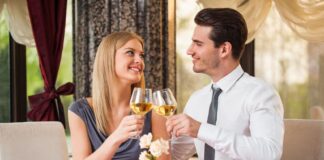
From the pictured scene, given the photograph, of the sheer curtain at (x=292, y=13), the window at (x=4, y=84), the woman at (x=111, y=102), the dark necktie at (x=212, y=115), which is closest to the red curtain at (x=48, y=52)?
the window at (x=4, y=84)

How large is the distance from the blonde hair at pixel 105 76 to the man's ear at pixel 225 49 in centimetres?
57

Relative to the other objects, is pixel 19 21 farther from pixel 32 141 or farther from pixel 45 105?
pixel 32 141

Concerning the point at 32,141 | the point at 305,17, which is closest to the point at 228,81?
the point at 32,141

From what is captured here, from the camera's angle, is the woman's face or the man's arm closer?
the man's arm

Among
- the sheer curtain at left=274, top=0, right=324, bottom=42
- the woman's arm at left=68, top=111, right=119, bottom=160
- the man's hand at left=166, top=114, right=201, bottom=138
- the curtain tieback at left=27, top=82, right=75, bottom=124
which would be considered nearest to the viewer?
the man's hand at left=166, top=114, right=201, bottom=138

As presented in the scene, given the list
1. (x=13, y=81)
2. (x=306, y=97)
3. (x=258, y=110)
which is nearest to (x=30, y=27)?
(x=13, y=81)

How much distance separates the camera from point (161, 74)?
15.3ft

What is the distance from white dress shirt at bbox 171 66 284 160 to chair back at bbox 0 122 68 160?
0.76 meters

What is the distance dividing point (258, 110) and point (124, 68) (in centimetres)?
78

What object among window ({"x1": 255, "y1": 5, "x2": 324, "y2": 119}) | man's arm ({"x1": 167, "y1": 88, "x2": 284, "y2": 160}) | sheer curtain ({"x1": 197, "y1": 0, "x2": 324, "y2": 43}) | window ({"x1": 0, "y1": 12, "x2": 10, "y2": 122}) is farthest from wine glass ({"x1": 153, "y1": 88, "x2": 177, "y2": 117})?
window ({"x1": 0, "y1": 12, "x2": 10, "y2": 122})

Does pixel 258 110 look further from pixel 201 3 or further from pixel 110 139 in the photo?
pixel 201 3

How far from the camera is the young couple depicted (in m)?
2.00

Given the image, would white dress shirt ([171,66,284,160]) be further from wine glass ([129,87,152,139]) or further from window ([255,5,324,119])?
window ([255,5,324,119])

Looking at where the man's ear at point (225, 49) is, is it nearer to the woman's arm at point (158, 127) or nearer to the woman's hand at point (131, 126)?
the woman's hand at point (131, 126)
